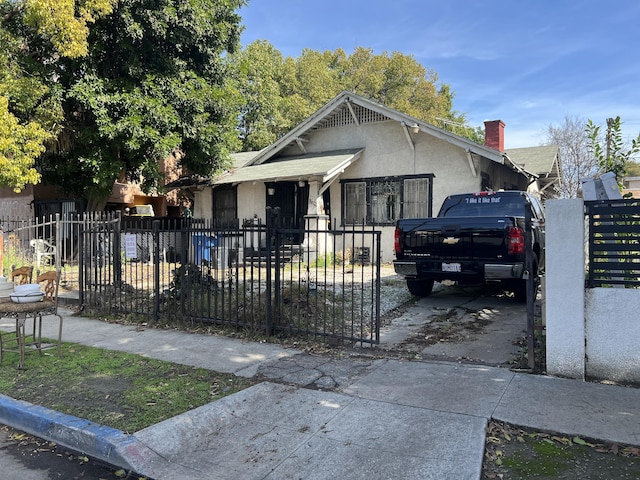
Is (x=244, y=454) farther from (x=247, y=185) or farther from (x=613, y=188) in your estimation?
(x=247, y=185)

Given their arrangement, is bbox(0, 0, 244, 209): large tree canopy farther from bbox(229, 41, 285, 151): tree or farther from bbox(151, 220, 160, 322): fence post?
bbox(229, 41, 285, 151): tree

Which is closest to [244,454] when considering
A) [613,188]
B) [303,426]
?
[303,426]

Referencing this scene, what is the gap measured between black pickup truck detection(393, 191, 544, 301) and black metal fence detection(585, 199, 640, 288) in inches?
78.0

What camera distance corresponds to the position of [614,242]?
15.7 feet

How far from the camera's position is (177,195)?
24.9 meters

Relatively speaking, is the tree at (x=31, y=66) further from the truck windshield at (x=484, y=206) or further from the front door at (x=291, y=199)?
the truck windshield at (x=484, y=206)

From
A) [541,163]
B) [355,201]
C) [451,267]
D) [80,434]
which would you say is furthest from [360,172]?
[80,434]

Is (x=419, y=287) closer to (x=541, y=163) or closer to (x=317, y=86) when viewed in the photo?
(x=541, y=163)

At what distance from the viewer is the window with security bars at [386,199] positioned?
48.9ft

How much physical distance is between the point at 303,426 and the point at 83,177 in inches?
630

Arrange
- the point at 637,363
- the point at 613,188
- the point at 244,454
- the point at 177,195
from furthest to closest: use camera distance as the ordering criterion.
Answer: the point at 177,195
the point at 613,188
the point at 637,363
the point at 244,454

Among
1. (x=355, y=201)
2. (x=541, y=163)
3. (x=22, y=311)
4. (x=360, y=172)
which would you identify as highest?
(x=541, y=163)

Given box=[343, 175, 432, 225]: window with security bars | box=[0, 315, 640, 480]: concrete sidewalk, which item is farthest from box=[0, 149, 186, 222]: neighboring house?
box=[0, 315, 640, 480]: concrete sidewalk

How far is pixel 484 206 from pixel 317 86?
27224mm
